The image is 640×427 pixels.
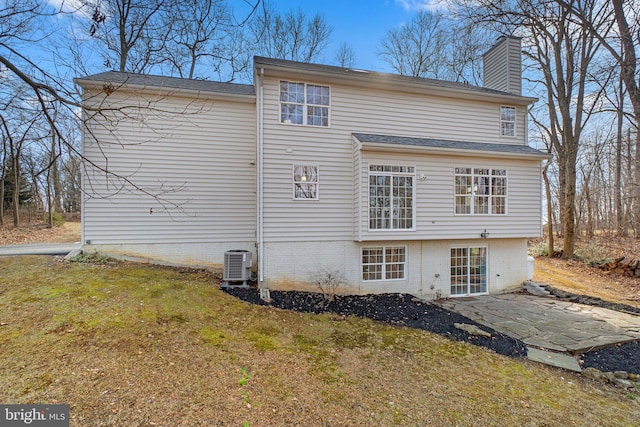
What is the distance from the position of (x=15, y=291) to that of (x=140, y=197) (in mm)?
3749

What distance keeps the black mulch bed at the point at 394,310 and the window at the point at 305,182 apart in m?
2.71

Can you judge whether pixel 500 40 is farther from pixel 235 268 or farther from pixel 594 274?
pixel 235 268

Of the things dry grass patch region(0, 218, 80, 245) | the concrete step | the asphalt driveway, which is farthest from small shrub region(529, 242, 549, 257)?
dry grass patch region(0, 218, 80, 245)

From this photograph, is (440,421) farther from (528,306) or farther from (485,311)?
(528,306)

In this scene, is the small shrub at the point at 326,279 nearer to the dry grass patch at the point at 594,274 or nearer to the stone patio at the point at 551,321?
the stone patio at the point at 551,321

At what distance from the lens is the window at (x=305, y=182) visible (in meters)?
8.20

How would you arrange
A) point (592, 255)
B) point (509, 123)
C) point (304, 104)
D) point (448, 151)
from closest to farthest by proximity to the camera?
point (304, 104)
point (448, 151)
point (509, 123)
point (592, 255)

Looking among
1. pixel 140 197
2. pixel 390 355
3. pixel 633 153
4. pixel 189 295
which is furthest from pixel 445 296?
pixel 140 197

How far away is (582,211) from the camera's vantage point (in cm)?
1594

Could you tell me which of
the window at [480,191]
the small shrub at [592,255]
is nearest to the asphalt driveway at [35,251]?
the window at [480,191]

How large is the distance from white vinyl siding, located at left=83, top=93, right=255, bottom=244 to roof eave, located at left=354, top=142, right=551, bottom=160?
A: 4.09 metres

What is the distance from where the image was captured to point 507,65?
11.0m

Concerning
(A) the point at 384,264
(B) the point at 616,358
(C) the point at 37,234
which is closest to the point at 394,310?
(A) the point at 384,264

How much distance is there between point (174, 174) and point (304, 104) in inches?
177
